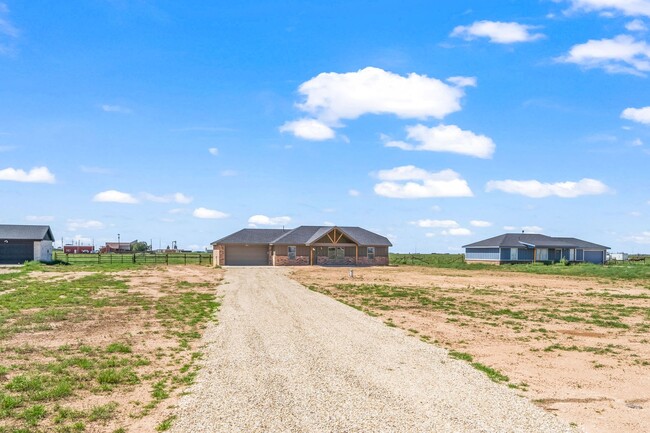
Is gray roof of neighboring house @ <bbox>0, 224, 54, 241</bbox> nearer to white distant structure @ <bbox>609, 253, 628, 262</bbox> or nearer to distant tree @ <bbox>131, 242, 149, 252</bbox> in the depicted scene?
distant tree @ <bbox>131, 242, 149, 252</bbox>

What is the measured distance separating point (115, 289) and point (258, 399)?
75.2ft

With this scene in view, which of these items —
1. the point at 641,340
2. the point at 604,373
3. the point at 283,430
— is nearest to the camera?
the point at 283,430

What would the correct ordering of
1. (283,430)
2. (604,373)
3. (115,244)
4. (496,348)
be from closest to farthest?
(283,430) < (604,373) < (496,348) < (115,244)

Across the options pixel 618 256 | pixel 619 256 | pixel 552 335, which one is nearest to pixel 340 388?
pixel 552 335

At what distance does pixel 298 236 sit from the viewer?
64312 mm

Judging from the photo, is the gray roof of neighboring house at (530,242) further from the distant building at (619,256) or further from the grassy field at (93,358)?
the grassy field at (93,358)

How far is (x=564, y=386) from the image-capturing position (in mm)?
11062

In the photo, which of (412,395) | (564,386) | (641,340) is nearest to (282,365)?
(412,395)

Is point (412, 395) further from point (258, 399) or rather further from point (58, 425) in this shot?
point (58, 425)

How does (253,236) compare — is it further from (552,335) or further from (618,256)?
(618,256)

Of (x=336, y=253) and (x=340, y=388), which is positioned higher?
(x=336, y=253)

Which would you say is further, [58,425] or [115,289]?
[115,289]

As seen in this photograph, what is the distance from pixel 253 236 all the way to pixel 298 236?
550cm

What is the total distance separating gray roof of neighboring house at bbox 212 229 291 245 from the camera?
62.9m
